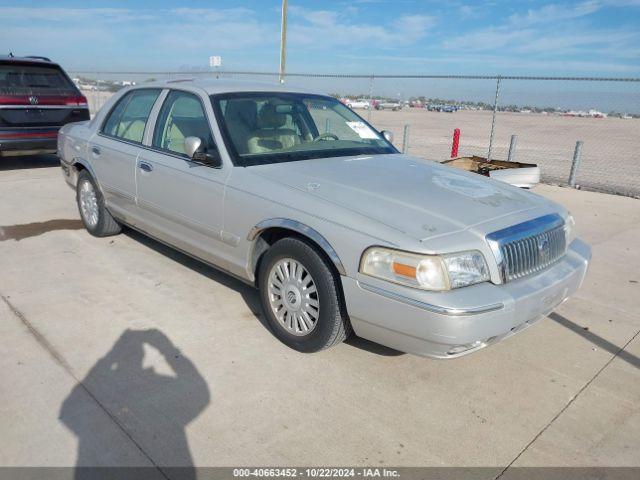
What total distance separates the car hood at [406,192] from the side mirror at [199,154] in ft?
1.03

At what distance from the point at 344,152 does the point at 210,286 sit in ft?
5.08

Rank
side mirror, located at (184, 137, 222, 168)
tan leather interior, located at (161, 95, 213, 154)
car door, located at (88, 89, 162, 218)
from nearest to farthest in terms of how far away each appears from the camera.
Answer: side mirror, located at (184, 137, 222, 168) < tan leather interior, located at (161, 95, 213, 154) < car door, located at (88, 89, 162, 218)

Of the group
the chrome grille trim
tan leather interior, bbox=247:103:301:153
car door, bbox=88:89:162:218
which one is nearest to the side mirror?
tan leather interior, bbox=247:103:301:153

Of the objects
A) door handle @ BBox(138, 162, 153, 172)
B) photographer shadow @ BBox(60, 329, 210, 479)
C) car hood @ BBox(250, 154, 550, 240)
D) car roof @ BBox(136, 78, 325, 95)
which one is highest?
car roof @ BBox(136, 78, 325, 95)

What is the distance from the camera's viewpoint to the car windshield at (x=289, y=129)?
3.86 meters

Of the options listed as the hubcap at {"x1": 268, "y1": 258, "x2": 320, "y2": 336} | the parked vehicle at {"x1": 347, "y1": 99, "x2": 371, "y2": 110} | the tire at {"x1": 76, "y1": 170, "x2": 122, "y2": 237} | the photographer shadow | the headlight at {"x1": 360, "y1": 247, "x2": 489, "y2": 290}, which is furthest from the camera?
the parked vehicle at {"x1": 347, "y1": 99, "x2": 371, "y2": 110}

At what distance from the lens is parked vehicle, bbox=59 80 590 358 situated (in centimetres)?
276

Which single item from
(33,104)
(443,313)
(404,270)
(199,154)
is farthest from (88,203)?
(443,313)

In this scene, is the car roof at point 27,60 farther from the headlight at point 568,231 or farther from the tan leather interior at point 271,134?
the headlight at point 568,231

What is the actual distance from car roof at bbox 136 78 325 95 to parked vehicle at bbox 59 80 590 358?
2cm

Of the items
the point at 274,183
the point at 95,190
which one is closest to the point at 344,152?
the point at 274,183

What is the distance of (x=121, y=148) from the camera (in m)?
4.82

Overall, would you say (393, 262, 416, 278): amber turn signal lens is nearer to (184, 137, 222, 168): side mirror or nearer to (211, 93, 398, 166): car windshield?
(211, 93, 398, 166): car windshield

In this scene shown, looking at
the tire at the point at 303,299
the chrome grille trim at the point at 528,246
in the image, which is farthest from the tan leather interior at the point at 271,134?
the chrome grille trim at the point at 528,246
